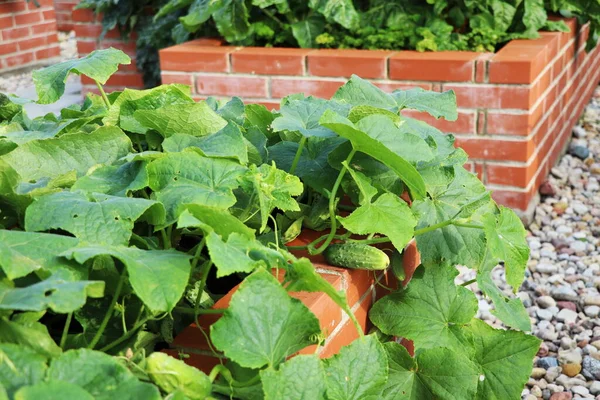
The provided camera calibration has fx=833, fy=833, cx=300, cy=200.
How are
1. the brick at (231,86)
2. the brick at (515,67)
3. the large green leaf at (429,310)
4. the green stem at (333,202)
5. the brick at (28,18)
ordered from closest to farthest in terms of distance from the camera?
the green stem at (333,202)
the large green leaf at (429,310)
the brick at (515,67)
the brick at (231,86)
the brick at (28,18)

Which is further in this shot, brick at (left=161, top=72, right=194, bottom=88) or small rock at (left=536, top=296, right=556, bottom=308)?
brick at (left=161, top=72, right=194, bottom=88)

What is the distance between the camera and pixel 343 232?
1.42 meters

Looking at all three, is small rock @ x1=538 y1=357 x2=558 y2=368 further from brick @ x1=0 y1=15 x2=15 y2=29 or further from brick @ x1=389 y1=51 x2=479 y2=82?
brick @ x1=0 y1=15 x2=15 y2=29

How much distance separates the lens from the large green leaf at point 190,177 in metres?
1.12

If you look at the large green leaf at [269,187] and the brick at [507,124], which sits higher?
the large green leaf at [269,187]

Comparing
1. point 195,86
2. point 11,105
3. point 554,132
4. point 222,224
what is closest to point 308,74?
point 195,86

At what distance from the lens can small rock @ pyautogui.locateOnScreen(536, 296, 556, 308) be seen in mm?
2697

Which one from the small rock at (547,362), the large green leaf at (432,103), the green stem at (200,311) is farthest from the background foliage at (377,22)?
the green stem at (200,311)

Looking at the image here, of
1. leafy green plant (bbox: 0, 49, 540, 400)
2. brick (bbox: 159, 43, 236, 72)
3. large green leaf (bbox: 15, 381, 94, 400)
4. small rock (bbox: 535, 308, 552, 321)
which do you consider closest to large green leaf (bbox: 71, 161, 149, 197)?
leafy green plant (bbox: 0, 49, 540, 400)

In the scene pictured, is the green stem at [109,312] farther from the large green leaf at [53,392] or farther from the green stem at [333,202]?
the green stem at [333,202]

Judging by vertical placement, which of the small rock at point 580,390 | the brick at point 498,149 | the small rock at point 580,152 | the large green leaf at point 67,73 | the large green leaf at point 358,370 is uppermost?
the large green leaf at point 67,73

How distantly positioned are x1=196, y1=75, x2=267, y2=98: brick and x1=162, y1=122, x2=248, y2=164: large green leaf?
2228 millimetres

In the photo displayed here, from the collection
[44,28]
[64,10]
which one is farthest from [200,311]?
[44,28]

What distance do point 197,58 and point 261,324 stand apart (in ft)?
9.01
